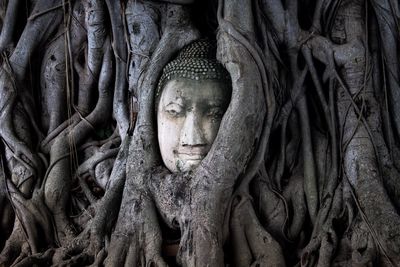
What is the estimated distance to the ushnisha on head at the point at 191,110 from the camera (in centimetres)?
374

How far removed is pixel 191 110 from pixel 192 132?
0.15 meters

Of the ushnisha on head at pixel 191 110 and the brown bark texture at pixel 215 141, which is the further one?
the ushnisha on head at pixel 191 110

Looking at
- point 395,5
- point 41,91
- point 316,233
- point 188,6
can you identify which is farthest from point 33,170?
point 395,5

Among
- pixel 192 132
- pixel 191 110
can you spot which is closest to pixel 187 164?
pixel 192 132

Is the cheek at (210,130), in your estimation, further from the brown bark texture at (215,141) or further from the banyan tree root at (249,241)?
the banyan tree root at (249,241)

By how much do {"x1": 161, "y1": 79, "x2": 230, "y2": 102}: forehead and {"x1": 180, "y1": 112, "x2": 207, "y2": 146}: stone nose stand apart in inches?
4.9

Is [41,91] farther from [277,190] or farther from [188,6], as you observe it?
[277,190]

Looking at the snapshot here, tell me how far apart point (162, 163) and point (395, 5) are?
1.89m

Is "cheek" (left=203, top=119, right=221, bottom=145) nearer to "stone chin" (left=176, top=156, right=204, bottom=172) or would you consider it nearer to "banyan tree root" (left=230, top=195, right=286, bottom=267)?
"stone chin" (left=176, top=156, right=204, bottom=172)

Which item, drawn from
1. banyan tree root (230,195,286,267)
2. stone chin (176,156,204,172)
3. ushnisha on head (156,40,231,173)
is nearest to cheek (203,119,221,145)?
ushnisha on head (156,40,231,173)

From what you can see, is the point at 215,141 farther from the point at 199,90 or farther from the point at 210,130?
the point at 199,90

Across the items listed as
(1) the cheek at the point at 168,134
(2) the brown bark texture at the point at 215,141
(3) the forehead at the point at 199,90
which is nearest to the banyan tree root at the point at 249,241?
(2) the brown bark texture at the point at 215,141

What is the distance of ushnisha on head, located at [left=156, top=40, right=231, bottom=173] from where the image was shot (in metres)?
3.74

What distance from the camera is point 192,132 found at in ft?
12.2
